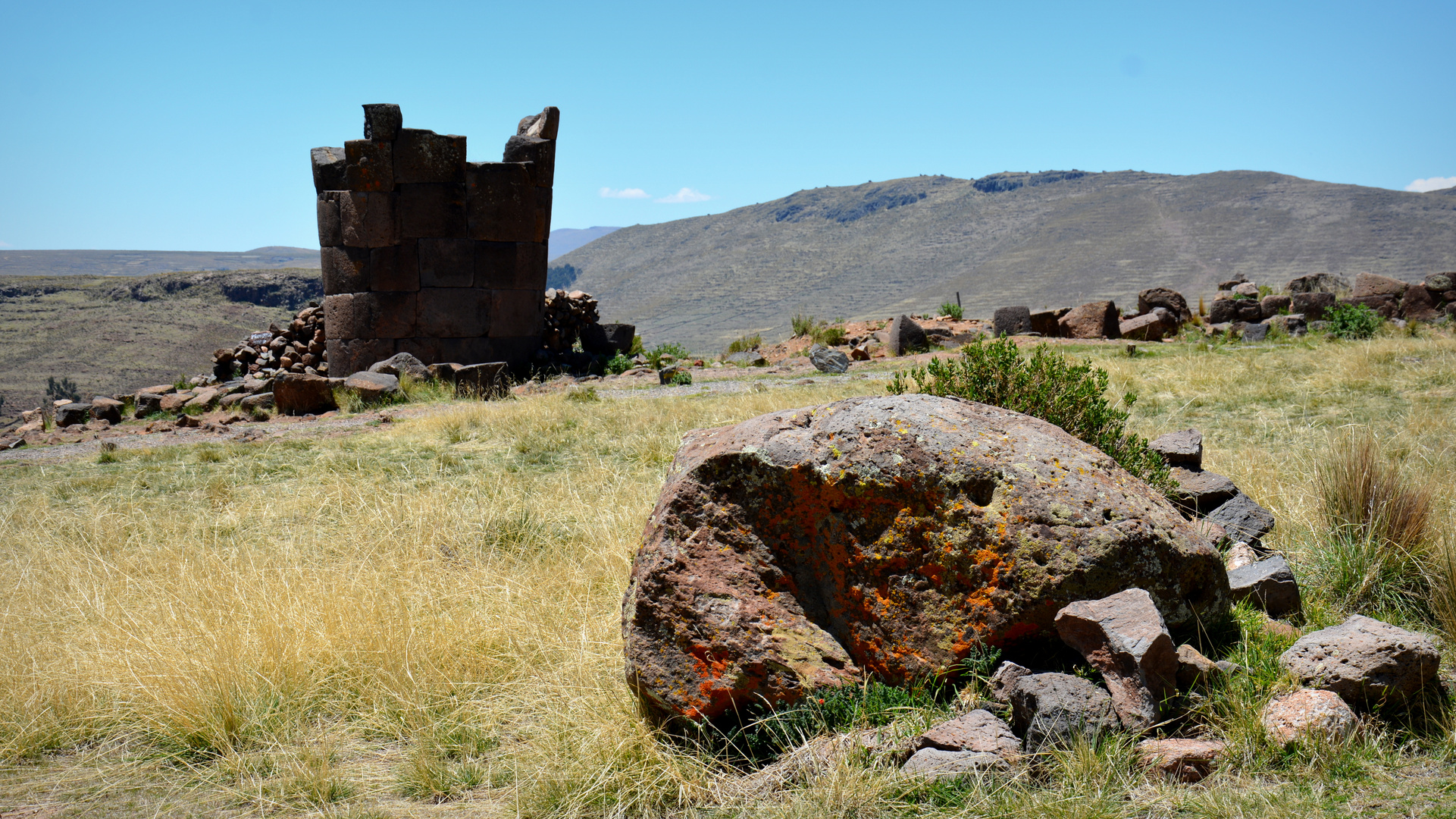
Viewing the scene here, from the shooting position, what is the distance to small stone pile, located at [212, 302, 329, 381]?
17.8 m

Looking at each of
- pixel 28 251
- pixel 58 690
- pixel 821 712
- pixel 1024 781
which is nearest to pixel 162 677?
pixel 58 690

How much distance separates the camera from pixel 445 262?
640 inches

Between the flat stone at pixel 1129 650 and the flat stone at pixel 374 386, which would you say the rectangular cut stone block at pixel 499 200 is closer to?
the flat stone at pixel 374 386

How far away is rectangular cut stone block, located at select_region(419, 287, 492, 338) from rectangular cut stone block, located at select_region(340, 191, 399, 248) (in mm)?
1128

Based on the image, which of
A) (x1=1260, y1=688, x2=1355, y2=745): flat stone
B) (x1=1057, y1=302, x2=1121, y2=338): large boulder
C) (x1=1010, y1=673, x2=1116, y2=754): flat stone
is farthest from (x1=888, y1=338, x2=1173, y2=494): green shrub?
(x1=1057, y1=302, x2=1121, y2=338): large boulder

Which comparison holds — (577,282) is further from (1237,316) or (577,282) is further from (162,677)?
(162,677)

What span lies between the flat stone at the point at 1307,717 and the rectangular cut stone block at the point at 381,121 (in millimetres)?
15629

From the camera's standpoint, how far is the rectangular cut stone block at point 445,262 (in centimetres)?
1614

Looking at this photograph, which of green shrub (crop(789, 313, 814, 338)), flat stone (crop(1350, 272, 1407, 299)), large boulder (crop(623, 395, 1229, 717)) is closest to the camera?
large boulder (crop(623, 395, 1229, 717))

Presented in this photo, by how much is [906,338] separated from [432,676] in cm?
1527

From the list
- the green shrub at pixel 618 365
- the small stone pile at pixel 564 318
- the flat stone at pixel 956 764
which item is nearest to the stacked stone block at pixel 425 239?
the small stone pile at pixel 564 318

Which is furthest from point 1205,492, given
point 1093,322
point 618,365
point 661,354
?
point 1093,322

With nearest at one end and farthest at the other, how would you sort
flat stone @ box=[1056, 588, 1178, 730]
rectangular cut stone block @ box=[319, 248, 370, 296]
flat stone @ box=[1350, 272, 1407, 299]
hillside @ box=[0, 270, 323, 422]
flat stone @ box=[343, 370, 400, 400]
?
flat stone @ box=[1056, 588, 1178, 730] → flat stone @ box=[343, 370, 400, 400] → rectangular cut stone block @ box=[319, 248, 370, 296] → flat stone @ box=[1350, 272, 1407, 299] → hillside @ box=[0, 270, 323, 422]

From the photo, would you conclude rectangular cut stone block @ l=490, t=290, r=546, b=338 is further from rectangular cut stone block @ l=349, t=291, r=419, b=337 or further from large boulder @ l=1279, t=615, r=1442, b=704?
large boulder @ l=1279, t=615, r=1442, b=704
